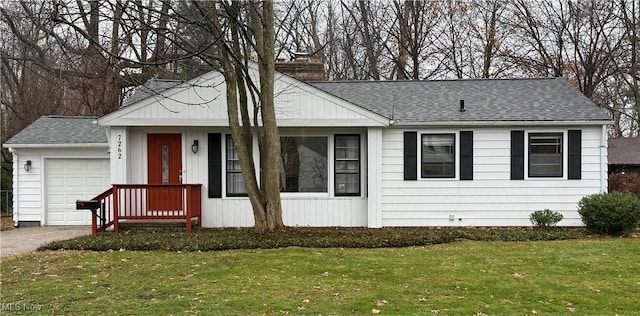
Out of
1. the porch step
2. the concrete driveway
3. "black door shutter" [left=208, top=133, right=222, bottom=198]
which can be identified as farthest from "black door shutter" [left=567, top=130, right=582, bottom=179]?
the concrete driveway

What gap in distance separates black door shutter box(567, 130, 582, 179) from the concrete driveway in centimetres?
1143

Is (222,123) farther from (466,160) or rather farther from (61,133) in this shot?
(466,160)

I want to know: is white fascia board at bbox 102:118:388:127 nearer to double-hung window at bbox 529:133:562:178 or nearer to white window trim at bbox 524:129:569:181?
white window trim at bbox 524:129:569:181

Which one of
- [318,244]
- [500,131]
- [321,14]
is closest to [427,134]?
[500,131]

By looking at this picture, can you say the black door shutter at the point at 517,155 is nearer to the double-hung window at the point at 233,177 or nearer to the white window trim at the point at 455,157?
the white window trim at the point at 455,157

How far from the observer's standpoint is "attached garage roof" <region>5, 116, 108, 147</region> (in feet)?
43.1

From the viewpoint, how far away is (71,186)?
1341 cm

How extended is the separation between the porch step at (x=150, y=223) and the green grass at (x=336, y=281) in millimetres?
2404

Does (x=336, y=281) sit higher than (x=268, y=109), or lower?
lower

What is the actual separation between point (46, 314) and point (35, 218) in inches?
375

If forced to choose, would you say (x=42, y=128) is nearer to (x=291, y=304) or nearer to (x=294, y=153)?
(x=294, y=153)

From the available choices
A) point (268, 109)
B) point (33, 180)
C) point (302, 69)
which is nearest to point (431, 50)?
point (302, 69)

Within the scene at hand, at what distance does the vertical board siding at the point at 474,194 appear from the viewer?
1209 centimetres

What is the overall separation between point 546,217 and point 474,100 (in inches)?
137
